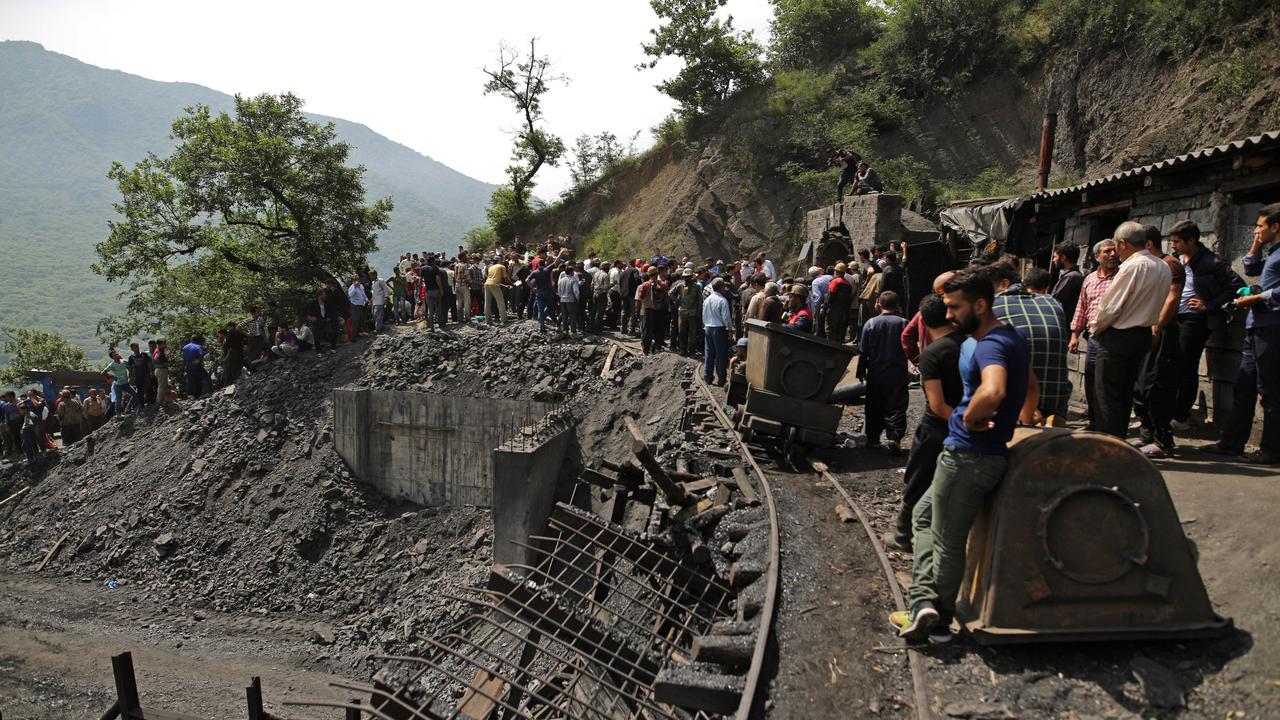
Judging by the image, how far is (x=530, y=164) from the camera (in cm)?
3303

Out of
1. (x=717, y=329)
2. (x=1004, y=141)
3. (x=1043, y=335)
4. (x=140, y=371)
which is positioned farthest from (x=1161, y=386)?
(x=140, y=371)

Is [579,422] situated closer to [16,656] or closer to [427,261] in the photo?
[427,261]

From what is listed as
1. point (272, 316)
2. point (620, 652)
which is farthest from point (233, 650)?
point (272, 316)

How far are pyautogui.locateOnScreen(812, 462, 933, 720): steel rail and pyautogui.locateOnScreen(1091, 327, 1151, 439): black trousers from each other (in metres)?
2.07

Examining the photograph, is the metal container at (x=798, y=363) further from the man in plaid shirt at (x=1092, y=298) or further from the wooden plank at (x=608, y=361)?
the wooden plank at (x=608, y=361)

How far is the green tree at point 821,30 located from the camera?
27.5m

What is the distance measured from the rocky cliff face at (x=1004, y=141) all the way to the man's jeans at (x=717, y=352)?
1186cm

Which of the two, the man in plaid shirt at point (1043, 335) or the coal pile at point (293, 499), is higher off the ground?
the man in plaid shirt at point (1043, 335)

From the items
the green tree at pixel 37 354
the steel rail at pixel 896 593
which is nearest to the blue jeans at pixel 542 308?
the steel rail at pixel 896 593

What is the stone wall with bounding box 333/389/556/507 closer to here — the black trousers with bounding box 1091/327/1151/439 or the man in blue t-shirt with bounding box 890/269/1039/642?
the black trousers with bounding box 1091/327/1151/439

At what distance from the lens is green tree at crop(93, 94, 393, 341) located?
21109 mm

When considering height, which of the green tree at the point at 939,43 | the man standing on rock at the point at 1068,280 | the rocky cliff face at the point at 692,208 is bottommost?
the man standing on rock at the point at 1068,280

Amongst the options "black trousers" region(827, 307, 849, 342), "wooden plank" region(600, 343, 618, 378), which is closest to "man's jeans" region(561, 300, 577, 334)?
"wooden plank" region(600, 343, 618, 378)

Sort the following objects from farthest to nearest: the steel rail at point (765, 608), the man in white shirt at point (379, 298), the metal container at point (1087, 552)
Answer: the man in white shirt at point (379, 298) → the steel rail at point (765, 608) → the metal container at point (1087, 552)
